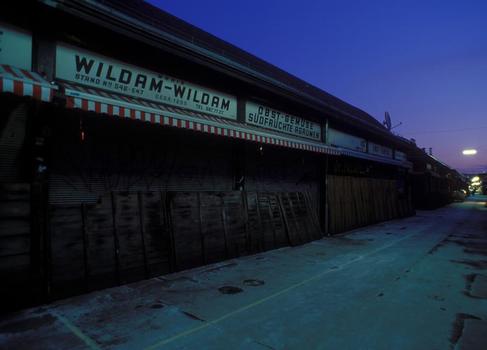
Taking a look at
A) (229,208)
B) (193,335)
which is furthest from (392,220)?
(193,335)

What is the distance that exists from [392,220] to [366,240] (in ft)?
25.7

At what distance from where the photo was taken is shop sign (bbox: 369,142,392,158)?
56.2ft

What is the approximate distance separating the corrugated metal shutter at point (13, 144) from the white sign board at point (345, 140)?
1070cm

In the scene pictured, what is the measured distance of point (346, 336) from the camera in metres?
3.53

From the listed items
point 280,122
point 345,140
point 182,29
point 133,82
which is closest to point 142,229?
point 133,82

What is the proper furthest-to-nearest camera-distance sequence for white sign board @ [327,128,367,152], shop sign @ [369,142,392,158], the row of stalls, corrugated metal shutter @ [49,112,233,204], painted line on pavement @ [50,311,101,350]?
shop sign @ [369,142,392,158] → white sign board @ [327,128,367,152] → corrugated metal shutter @ [49,112,233,204] → the row of stalls → painted line on pavement @ [50,311,101,350]

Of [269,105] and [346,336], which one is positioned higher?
[269,105]

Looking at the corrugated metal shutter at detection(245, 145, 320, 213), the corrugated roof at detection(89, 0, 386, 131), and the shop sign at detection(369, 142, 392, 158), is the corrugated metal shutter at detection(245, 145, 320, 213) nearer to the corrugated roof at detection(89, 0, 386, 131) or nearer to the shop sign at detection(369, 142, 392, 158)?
the corrugated roof at detection(89, 0, 386, 131)

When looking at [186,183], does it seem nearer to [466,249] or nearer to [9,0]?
[9,0]

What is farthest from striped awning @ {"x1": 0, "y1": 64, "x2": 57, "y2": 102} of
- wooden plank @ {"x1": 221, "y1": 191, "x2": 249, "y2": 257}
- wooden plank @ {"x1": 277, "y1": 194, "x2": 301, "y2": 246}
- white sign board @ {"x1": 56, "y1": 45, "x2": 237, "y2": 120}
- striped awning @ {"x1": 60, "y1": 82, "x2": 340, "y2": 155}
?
wooden plank @ {"x1": 277, "y1": 194, "x2": 301, "y2": 246}

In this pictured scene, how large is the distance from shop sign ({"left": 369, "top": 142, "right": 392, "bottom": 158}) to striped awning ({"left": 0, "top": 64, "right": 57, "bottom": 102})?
53.6 feet

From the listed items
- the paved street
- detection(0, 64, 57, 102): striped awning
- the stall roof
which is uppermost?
the stall roof

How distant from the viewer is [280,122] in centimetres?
1010

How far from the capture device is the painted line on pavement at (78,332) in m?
3.24
